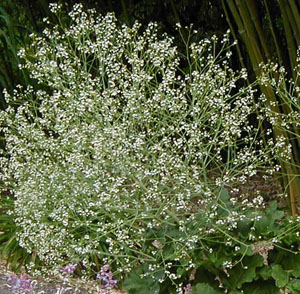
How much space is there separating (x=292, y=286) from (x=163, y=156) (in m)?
0.75

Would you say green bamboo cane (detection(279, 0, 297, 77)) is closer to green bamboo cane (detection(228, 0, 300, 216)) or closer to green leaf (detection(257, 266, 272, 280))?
green bamboo cane (detection(228, 0, 300, 216))

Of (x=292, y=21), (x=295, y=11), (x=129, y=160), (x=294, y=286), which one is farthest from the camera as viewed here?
(x=292, y=21)

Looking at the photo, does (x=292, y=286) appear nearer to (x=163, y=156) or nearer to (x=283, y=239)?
(x=283, y=239)

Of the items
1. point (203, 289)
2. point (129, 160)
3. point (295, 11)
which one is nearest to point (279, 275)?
point (203, 289)

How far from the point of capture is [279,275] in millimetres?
2496

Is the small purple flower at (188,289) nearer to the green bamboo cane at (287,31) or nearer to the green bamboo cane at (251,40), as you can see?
the green bamboo cane at (251,40)

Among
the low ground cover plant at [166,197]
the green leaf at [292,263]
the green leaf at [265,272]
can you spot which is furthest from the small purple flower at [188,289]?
the green leaf at [292,263]

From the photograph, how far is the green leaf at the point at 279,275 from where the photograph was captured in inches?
96.8

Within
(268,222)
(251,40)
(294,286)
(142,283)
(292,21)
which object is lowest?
(142,283)

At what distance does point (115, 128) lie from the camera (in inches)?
108

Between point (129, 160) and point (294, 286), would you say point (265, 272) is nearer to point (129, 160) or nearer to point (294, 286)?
point (294, 286)

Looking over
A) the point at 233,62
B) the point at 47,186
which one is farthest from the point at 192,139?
the point at 233,62

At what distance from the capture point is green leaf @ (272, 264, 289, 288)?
2459 mm

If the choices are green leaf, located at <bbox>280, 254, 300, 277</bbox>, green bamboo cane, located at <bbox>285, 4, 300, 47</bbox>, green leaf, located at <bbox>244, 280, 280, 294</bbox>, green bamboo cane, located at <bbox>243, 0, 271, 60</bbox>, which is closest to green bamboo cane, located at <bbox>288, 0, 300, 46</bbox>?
green bamboo cane, located at <bbox>285, 4, 300, 47</bbox>
